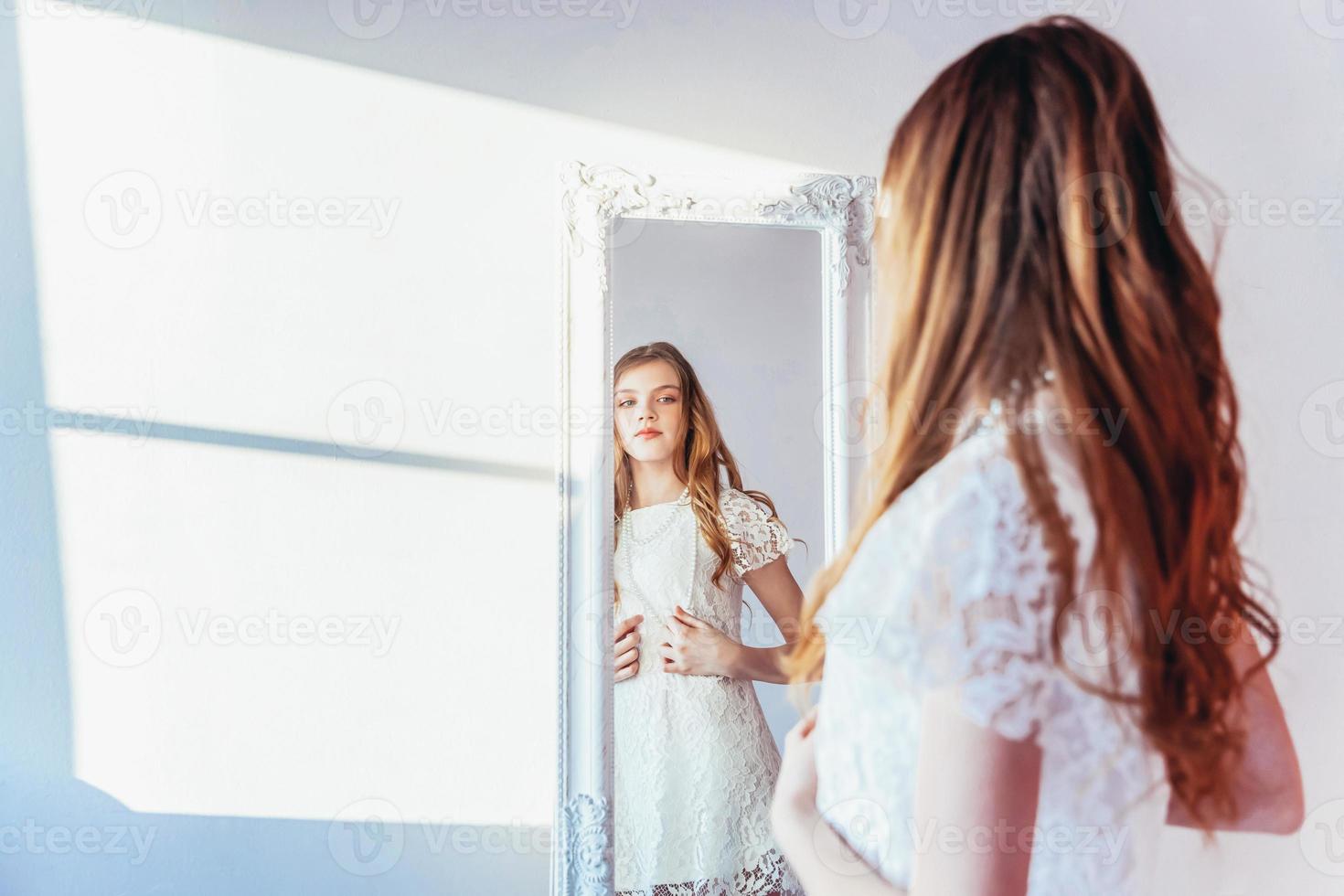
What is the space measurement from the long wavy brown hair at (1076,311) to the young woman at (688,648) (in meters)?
0.86

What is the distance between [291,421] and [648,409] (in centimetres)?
64

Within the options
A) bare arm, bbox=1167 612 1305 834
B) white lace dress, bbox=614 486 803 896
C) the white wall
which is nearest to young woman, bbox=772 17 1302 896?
bare arm, bbox=1167 612 1305 834

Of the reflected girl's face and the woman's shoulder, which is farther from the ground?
the reflected girl's face

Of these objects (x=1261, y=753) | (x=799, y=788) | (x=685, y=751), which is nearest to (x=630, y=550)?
(x=685, y=751)

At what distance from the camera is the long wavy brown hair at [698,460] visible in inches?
68.8

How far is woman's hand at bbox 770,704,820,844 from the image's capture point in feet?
3.06

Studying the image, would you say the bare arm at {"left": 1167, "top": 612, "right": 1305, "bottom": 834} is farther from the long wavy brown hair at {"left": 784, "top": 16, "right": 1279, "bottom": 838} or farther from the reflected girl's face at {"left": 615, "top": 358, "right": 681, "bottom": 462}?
the reflected girl's face at {"left": 615, "top": 358, "right": 681, "bottom": 462}

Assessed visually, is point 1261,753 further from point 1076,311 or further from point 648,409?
point 648,409

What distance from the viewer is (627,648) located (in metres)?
1.72

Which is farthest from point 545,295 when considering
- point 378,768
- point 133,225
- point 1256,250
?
point 1256,250

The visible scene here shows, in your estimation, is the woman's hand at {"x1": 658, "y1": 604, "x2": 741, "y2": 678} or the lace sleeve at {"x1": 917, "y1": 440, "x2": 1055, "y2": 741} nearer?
the lace sleeve at {"x1": 917, "y1": 440, "x2": 1055, "y2": 741}

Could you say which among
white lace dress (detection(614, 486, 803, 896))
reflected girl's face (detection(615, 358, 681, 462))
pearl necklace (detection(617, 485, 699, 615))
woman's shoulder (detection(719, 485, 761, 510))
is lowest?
white lace dress (detection(614, 486, 803, 896))

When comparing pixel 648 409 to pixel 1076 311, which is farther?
pixel 648 409

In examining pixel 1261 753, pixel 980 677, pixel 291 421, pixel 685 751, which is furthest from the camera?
pixel 291 421
